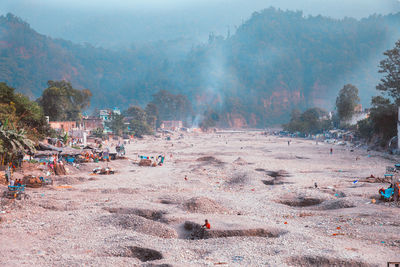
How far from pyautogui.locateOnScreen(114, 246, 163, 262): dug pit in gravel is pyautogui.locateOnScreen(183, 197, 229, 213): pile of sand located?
4563 millimetres

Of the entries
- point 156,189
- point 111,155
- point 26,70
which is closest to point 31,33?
point 26,70

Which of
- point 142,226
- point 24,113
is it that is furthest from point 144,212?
point 24,113

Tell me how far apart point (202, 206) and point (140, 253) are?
5053 mm

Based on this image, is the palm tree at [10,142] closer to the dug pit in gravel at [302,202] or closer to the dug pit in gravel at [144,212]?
the dug pit in gravel at [144,212]

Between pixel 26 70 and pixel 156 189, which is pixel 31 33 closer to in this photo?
pixel 26 70

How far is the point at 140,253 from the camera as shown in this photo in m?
9.69

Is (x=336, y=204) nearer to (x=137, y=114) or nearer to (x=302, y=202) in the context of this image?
(x=302, y=202)

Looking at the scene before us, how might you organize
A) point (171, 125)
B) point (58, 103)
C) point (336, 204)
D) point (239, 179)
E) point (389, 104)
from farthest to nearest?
point (171, 125) < point (58, 103) < point (389, 104) < point (239, 179) < point (336, 204)

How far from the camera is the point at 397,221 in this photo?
1178cm

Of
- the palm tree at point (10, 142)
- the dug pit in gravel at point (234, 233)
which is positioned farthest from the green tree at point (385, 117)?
the palm tree at point (10, 142)

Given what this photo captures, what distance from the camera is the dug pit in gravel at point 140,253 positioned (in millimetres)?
9438

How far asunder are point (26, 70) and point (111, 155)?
532 feet

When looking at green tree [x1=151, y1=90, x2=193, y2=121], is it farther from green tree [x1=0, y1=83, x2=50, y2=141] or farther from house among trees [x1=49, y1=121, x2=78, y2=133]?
green tree [x1=0, y1=83, x2=50, y2=141]

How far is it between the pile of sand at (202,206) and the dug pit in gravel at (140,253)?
4563mm
